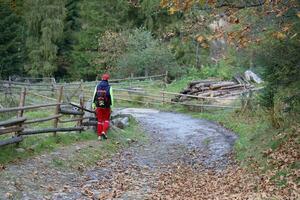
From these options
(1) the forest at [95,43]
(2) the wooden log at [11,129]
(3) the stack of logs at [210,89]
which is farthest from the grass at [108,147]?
(1) the forest at [95,43]

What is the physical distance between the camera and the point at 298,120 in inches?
476

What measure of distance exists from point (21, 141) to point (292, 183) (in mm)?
6303

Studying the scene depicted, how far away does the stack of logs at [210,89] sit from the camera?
29.0 meters

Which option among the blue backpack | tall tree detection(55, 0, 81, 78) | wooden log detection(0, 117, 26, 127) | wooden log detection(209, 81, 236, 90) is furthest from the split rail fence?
tall tree detection(55, 0, 81, 78)

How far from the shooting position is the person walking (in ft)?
49.1

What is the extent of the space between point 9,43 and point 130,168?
38.6m

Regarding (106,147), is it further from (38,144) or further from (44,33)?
(44,33)

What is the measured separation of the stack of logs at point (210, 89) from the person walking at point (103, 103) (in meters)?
13.9

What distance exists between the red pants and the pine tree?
112 feet

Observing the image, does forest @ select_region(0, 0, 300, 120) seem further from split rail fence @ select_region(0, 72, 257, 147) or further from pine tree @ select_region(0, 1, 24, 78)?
split rail fence @ select_region(0, 72, 257, 147)

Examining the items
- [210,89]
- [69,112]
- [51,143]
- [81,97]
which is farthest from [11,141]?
[210,89]

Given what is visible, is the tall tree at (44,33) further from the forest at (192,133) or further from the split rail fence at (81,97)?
the forest at (192,133)

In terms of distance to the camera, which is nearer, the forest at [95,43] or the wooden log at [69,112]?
the wooden log at [69,112]

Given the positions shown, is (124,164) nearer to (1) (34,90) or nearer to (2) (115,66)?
(1) (34,90)
